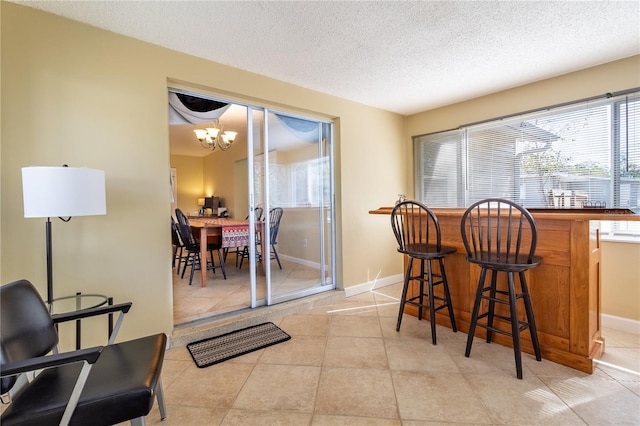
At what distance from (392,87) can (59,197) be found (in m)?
3.09

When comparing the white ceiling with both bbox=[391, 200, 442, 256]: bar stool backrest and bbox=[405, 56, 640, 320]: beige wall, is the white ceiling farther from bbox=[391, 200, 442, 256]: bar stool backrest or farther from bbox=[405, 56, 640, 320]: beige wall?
bbox=[391, 200, 442, 256]: bar stool backrest

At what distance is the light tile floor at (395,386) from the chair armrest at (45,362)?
0.76 metres

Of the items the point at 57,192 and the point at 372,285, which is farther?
the point at 372,285

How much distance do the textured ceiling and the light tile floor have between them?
8.03 feet

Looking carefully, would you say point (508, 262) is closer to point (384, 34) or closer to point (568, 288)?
point (568, 288)

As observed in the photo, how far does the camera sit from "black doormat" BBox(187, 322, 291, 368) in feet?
7.26

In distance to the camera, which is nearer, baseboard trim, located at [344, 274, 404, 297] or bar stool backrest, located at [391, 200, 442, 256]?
bar stool backrest, located at [391, 200, 442, 256]

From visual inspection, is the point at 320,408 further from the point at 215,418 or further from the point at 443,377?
the point at 443,377

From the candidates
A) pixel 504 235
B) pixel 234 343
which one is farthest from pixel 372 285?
pixel 234 343

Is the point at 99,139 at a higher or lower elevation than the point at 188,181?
lower

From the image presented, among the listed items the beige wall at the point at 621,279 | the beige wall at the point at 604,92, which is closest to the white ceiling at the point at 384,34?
the beige wall at the point at 604,92

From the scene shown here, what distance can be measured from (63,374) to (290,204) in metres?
2.37

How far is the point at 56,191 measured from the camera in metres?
1.57

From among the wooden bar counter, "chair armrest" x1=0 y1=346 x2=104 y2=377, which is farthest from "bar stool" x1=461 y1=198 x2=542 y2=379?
"chair armrest" x1=0 y1=346 x2=104 y2=377
